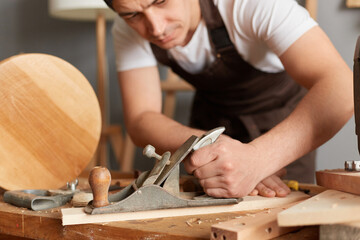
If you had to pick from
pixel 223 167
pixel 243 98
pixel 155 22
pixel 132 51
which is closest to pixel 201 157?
pixel 223 167

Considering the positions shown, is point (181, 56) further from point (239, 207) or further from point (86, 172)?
point (239, 207)

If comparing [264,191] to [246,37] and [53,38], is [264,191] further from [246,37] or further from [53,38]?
[53,38]

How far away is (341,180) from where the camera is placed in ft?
3.25

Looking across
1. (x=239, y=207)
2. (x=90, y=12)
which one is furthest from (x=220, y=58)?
(x=90, y=12)

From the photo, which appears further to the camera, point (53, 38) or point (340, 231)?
point (53, 38)

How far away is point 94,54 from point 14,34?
681 millimetres

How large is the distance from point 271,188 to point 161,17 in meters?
0.65

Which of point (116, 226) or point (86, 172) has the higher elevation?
point (116, 226)

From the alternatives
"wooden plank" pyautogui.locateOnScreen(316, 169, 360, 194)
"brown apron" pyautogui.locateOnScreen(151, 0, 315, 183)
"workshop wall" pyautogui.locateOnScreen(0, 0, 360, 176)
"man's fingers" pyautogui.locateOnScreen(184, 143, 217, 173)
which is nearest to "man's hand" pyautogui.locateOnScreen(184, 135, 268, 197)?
"man's fingers" pyautogui.locateOnScreen(184, 143, 217, 173)

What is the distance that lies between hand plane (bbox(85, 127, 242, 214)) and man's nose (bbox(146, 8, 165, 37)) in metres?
0.51

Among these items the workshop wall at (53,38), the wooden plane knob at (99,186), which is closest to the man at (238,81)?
the wooden plane knob at (99,186)

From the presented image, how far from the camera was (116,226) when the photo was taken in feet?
2.99

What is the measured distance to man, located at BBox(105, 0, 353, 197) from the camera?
113cm

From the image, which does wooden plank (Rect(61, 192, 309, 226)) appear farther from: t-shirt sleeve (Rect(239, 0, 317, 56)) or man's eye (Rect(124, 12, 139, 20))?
man's eye (Rect(124, 12, 139, 20))
